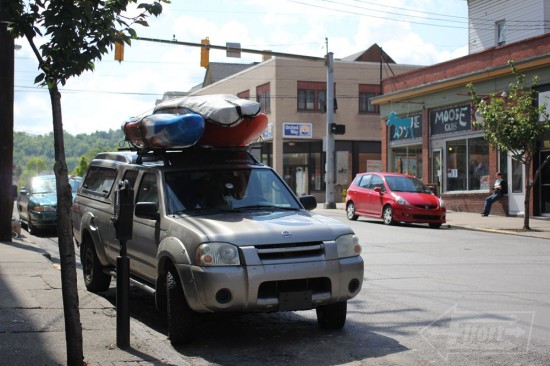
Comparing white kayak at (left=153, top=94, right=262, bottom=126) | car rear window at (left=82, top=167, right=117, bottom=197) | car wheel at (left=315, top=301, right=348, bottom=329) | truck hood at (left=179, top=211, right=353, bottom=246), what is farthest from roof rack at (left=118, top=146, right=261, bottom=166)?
car wheel at (left=315, top=301, right=348, bottom=329)

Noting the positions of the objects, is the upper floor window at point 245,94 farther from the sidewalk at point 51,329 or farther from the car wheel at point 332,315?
the car wheel at point 332,315

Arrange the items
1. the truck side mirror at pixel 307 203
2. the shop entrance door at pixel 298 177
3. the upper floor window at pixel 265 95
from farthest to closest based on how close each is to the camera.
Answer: the shop entrance door at pixel 298 177 → the upper floor window at pixel 265 95 → the truck side mirror at pixel 307 203

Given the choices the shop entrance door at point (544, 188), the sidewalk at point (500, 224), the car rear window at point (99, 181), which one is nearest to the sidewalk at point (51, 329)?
the car rear window at point (99, 181)

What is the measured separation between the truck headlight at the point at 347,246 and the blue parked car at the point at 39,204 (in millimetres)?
12139

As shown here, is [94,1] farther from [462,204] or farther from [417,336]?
[462,204]

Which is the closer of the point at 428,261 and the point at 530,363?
the point at 530,363

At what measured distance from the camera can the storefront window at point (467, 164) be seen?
88.8 ft

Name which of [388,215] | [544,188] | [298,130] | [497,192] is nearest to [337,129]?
[497,192]

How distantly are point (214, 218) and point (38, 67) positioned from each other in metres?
2.20

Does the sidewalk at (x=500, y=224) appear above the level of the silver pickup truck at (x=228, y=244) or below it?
below

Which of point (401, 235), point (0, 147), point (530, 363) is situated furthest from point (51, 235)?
point (530, 363)

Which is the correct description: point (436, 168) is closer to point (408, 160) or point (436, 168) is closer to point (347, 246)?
point (408, 160)

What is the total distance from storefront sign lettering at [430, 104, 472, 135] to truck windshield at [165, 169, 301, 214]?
2157 cm

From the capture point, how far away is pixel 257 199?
754 cm
